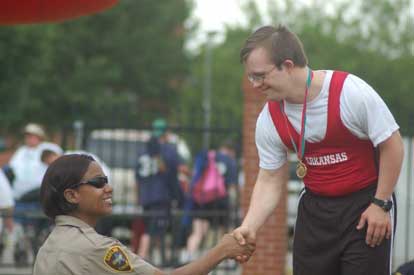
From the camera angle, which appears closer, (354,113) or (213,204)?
(354,113)

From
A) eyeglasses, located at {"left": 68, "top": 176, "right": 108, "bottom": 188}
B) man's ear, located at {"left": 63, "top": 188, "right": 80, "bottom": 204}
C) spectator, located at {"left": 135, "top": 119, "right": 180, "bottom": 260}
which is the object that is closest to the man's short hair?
eyeglasses, located at {"left": 68, "top": 176, "right": 108, "bottom": 188}

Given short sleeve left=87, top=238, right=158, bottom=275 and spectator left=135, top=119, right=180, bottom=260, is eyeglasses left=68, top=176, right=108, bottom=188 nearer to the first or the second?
short sleeve left=87, top=238, right=158, bottom=275

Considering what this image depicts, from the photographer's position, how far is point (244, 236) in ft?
15.2

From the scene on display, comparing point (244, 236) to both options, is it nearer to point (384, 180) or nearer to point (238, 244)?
point (238, 244)

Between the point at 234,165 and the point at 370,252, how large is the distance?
25.7 feet

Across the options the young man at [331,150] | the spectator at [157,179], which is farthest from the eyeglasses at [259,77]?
the spectator at [157,179]

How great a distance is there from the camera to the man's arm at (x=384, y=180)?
4500 mm

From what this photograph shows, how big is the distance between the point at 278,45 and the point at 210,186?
25.6ft

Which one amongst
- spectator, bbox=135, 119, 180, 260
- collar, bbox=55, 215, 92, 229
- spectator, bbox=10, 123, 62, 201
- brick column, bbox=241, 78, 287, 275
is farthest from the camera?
spectator, bbox=10, 123, 62, 201

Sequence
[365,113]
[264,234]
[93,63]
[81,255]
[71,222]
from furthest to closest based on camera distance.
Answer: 1. [93,63]
2. [264,234]
3. [365,113]
4. [71,222]
5. [81,255]

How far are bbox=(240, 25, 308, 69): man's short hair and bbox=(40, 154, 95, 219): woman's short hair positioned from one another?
0.99 meters

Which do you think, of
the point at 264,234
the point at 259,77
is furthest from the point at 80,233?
the point at 264,234

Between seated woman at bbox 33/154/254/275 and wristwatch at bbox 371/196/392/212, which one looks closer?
seated woman at bbox 33/154/254/275

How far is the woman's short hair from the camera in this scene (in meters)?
4.20
